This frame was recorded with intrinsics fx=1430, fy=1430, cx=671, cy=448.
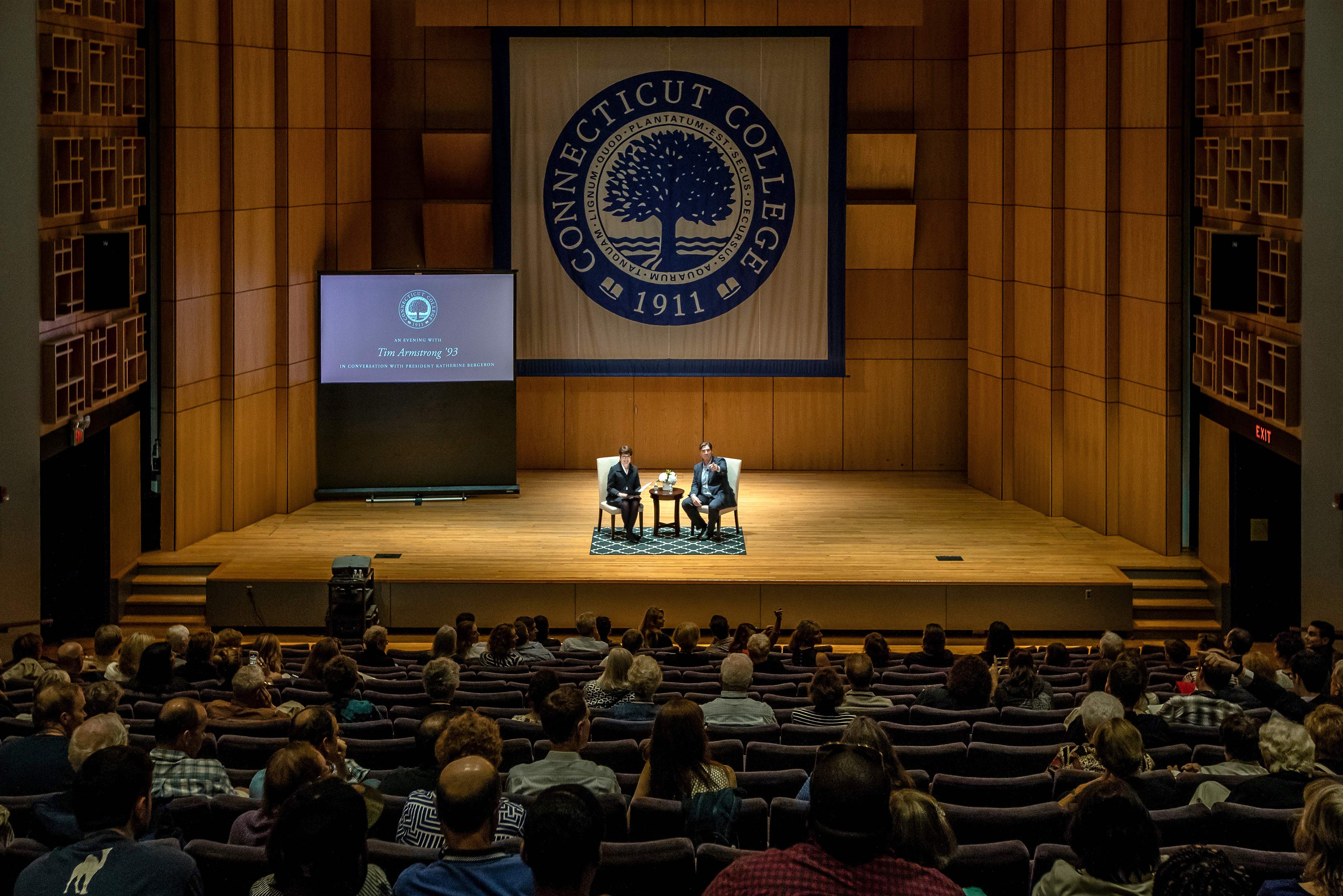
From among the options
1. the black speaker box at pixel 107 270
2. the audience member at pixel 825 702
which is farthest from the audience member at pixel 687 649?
the black speaker box at pixel 107 270

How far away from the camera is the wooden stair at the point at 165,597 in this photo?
11125 mm

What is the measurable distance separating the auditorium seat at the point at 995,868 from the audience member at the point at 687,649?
13.8ft

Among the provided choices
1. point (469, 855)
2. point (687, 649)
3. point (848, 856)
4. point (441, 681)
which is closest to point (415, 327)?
point (687, 649)

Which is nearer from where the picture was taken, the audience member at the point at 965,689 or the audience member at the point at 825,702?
the audience member at the point at 825,702

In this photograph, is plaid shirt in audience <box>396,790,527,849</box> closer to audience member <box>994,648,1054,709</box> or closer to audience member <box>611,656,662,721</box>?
audience member <box>611,656,662,721</box>

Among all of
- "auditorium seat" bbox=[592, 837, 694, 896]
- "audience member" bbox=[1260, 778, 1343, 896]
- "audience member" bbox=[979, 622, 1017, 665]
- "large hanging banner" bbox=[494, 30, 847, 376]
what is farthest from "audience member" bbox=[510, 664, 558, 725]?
"large hanging banner" bbox=[494, 30, 847, 376]

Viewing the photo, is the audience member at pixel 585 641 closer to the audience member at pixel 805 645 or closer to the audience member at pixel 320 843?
the audience member at pixel 805 645

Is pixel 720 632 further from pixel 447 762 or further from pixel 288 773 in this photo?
pixel 288 773

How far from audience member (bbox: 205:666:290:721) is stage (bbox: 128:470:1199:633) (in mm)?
5012

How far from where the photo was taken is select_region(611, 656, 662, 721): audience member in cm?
588

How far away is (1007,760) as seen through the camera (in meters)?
5.34

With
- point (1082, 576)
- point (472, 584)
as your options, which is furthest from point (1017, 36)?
point (472, 584)

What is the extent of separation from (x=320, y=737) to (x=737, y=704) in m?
2.10

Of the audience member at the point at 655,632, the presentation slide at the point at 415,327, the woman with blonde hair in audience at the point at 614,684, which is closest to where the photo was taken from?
the woman with blonde hair in audience at the point at 614,684
